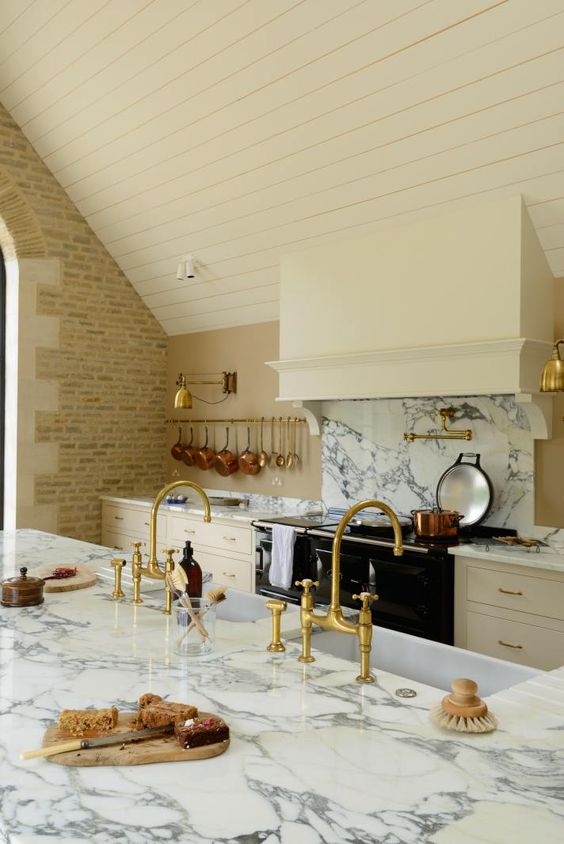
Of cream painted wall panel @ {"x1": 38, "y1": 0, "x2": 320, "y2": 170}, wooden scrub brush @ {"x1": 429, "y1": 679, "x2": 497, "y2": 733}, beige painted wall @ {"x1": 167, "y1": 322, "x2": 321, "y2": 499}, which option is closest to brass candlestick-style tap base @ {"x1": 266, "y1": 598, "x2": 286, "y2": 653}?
wooden scrub brush @ {"x1": 429, "y1": 679, "x2": 497, "y2": 733}

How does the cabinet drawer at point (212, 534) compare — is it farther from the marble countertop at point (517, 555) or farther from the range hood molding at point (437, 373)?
the marble countertop at point (517, 555)

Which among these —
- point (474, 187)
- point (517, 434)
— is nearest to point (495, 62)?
point (474, 187)

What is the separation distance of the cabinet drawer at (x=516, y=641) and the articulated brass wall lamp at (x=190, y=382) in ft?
10.2

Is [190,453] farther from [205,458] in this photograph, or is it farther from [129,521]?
[129,521]

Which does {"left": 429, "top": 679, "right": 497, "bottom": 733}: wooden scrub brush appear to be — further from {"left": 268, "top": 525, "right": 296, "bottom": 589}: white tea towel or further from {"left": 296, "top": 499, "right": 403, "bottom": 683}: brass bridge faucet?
{"left": 268, "top": 525, "right": 296, "bottom": 589}: white tea towel

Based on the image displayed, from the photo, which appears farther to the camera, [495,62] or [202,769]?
[495,62]

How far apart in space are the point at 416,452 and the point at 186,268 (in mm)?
2432

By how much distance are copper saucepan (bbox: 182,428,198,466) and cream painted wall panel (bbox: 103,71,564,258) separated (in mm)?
1934

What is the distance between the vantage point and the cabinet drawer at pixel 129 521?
6281mm

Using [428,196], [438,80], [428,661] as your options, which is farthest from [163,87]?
[428,661]

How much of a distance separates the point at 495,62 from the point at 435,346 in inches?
57.3

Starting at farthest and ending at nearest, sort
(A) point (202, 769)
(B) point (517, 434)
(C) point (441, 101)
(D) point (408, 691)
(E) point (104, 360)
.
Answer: (E) point (104, 360) < (B) point (517, 434) < (C) point (441, 101) < (D) point (408, 691) < (A) point (202, 769)

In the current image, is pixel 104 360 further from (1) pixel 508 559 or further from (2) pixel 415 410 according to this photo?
(1) pixel 508 559

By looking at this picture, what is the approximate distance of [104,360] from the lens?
7.06 meters
